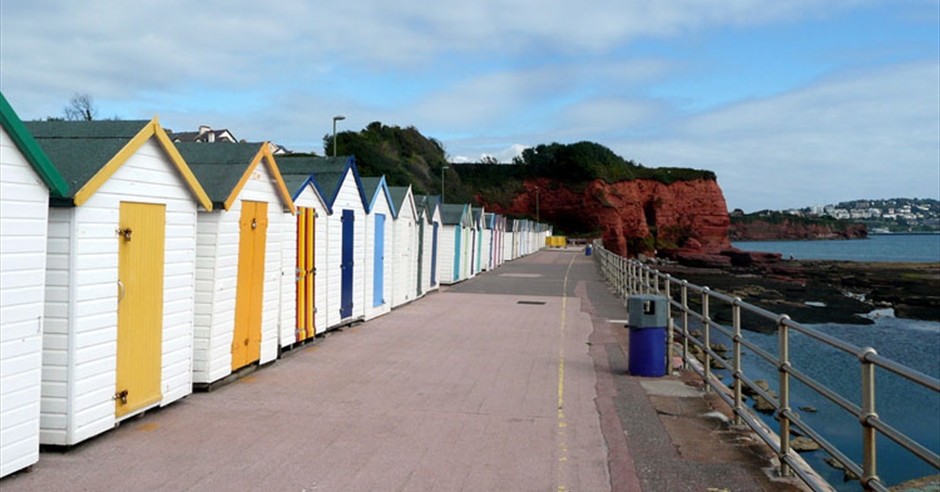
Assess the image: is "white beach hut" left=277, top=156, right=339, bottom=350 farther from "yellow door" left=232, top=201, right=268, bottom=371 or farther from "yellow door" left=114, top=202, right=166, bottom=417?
"yellow door" left=114, top=202, right=166, bottom=417

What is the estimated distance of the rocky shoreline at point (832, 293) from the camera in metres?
35.7

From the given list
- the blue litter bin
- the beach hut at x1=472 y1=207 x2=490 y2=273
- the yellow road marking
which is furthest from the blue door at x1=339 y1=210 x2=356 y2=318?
the beach hut at x1=472 y1=207 x2=490 y2=273

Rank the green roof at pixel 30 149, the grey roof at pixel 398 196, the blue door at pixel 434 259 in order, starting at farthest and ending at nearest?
the blue door at pixel 434 259
the grey roof at pixel 398 196
the green roof at pixel 30 149

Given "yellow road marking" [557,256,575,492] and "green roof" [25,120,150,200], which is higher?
"green roof" [25,120,150,200]

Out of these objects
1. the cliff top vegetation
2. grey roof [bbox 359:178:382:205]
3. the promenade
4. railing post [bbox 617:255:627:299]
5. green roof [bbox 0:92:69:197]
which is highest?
the cliff top vegetation

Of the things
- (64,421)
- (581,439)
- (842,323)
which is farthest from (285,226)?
(842,323)

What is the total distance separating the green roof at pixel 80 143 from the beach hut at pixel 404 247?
10701mm

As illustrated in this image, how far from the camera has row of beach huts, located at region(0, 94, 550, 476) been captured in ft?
18.4

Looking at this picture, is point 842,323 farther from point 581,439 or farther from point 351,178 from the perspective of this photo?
point 581,439

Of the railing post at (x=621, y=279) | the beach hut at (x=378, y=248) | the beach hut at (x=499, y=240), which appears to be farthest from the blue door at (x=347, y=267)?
the beach hut at (x=499, y=240)

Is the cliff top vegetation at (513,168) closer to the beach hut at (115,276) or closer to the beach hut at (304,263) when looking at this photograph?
the beach hut at (304,263)

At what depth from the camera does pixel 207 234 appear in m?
8.77

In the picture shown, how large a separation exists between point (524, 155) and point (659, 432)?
11842cm

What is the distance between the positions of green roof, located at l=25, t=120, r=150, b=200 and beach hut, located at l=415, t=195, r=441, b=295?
14.0 m
